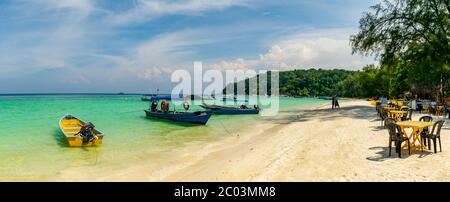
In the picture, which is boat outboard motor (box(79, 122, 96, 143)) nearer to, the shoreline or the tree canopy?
the shoreline

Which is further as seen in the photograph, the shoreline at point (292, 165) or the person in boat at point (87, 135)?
the person in boat at point (87, 135)

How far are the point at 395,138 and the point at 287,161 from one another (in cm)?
313

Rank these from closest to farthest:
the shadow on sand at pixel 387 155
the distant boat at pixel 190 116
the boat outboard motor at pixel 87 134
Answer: the shadow on sand at pixel 387 155 < the boat outboard motor at pixel 87 134 < the distant boat at pixel 190 116

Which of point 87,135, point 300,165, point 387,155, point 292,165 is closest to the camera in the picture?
point 300,165

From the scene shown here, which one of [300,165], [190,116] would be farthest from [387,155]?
[190,116]

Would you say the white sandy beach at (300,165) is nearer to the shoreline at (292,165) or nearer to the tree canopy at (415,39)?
the shoreline at (292,165)

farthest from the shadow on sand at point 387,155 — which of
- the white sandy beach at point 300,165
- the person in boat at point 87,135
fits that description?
the person in boat at point 87,135

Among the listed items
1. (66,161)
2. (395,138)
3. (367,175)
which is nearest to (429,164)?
(395,138)

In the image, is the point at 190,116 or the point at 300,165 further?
the point at 190,116

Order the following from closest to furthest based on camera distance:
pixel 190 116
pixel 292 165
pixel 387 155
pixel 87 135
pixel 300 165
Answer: pixel 300 165, pixel 292 165, pixel 387 155, pixel 87 135, pixel 190 116

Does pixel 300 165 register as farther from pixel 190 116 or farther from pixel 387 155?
pixel 190 116

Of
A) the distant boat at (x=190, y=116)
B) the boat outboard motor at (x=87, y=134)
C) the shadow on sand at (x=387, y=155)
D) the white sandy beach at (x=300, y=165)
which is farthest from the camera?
the distant boat at (x=190, y=116)

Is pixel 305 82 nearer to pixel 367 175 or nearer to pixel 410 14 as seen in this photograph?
pixel 410 14

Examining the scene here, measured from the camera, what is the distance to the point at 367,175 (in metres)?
7.81
